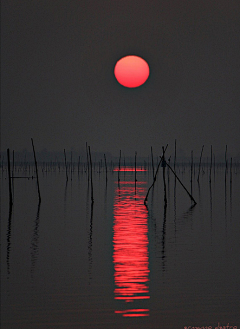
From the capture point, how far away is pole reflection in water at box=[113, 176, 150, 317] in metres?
9.71

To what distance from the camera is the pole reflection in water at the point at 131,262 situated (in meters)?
9.71

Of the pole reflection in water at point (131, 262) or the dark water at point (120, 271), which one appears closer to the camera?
the dark water at point (120, 271)

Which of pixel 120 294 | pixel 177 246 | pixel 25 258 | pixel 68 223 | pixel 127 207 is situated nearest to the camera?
pixel 120 294

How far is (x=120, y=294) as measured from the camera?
10.2 m

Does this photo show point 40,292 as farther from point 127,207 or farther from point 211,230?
point 127,207

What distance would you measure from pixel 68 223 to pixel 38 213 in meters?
4.76

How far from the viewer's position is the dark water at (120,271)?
895cm

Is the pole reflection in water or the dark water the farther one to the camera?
the pole reflection in water

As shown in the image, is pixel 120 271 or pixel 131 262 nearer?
pixel 120 271

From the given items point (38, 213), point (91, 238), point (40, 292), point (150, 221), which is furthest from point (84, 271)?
point (38, 213)

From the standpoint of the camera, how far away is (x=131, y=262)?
13484 mm

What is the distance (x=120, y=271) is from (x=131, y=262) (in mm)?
1098

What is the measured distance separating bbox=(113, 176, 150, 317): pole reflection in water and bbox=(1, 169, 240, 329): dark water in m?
0.02

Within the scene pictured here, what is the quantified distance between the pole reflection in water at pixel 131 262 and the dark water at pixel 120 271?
0.02 meters
